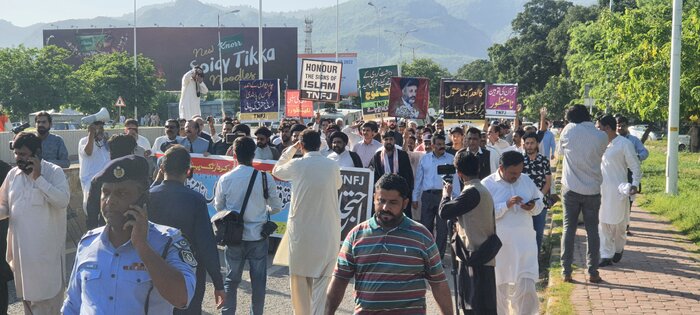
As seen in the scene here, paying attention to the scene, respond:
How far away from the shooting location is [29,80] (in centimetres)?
4838

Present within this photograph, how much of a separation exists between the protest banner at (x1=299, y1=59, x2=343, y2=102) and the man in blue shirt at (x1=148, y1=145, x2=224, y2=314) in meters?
13.6

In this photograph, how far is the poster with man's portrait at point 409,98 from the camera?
1894 cm

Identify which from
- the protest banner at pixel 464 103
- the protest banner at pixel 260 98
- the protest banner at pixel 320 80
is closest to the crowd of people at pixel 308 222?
the protest banner at pixel 464 103

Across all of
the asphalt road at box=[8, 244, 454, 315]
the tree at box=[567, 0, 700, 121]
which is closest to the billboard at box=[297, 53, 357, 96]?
the tree at box=[567, 0, 700, 121]

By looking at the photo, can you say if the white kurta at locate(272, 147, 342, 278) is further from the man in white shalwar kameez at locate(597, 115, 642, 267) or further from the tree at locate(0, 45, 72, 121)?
the tree at locate(0, 45, 72, 121)

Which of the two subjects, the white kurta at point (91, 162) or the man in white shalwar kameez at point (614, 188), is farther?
the white kurta at point (91, 162)

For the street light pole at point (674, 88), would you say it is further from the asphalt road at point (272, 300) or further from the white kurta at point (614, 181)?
the asphalt road at point (272, 300)

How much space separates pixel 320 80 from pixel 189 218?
1414 centimetres

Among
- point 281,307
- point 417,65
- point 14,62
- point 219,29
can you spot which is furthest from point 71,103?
point 417,65

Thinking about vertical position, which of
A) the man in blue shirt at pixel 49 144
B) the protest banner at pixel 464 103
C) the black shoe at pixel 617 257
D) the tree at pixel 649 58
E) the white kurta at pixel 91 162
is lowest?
the black shoe at pixel 617 257

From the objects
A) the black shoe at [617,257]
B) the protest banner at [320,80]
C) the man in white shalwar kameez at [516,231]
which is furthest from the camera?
the protest banner at [320,80]

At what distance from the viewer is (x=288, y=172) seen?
7133 millimetres

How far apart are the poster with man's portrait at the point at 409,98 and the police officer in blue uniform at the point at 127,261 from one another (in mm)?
15571

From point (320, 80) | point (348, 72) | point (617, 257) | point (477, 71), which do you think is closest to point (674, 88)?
point (320, 80)
